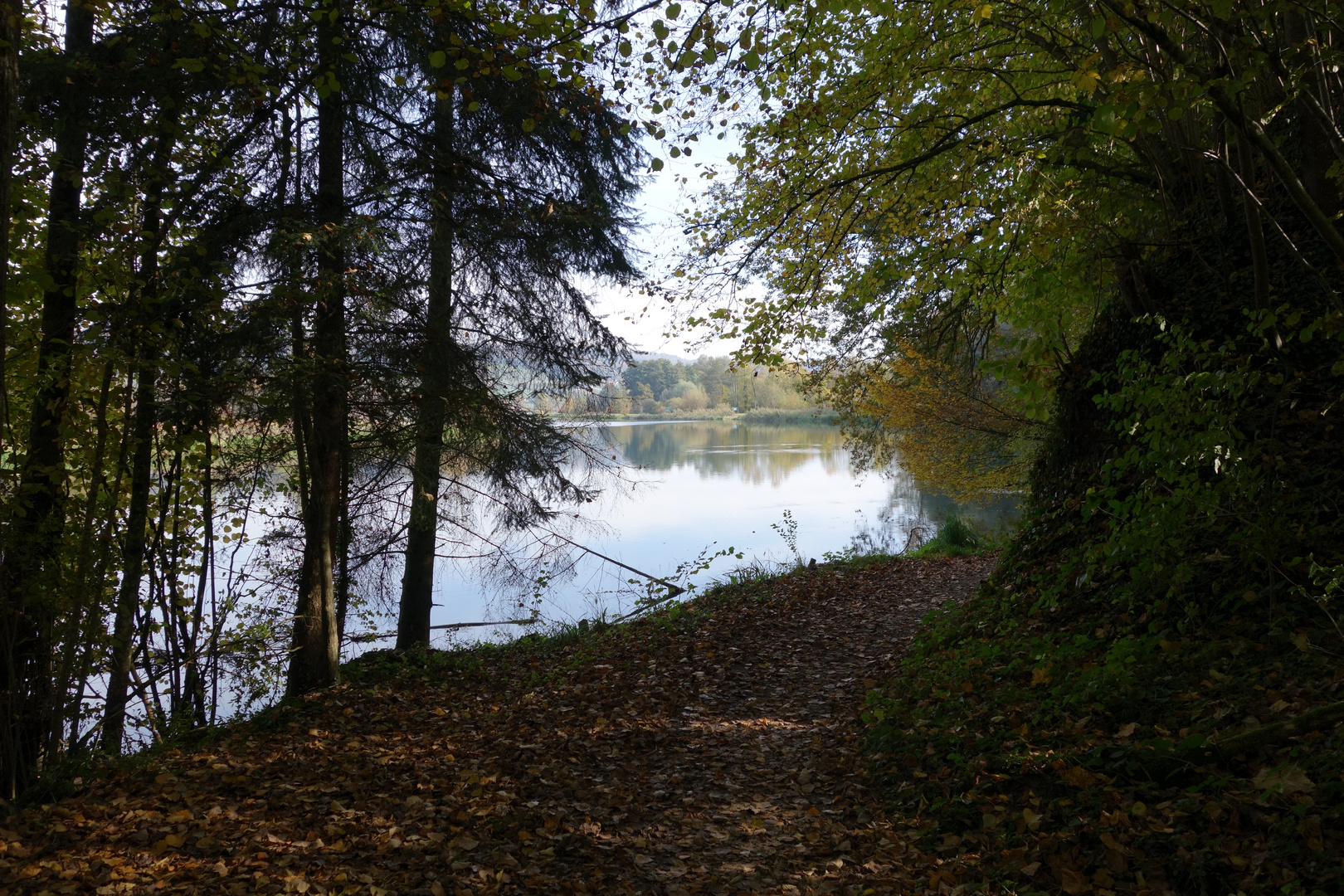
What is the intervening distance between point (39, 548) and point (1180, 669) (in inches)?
242

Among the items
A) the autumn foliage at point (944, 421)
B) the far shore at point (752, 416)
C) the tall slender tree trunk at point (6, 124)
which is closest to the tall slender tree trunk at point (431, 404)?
the tall slender tree trunk at point (6, 124)

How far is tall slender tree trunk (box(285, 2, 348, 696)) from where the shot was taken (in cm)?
588

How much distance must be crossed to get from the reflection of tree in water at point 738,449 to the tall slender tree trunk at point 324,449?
58.5ft

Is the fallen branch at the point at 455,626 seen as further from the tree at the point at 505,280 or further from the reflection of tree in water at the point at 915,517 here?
the reflection of tree in water at the point at 915,517

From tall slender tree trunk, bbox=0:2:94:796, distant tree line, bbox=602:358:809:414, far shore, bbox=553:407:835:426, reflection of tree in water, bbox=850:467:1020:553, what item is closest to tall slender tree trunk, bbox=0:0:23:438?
tall slender tree trunk, bbox=0:2:94:796

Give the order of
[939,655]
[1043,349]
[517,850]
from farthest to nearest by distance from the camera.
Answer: [939,655] < [1043,349] < [517,850]

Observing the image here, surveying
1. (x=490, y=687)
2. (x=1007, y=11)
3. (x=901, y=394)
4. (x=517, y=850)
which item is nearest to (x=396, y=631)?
(x=490, y=687)

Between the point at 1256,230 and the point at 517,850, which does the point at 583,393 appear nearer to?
the point at 517,850

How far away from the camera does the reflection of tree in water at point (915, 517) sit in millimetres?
16541

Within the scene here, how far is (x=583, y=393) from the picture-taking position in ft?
28.1

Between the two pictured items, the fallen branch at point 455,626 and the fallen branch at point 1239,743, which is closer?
the fallen branch at point 1239,743

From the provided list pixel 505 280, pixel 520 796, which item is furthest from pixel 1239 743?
pixel 505 280

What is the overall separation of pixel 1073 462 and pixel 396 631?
7.48 m

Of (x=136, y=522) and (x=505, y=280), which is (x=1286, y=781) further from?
(x=505, y=280)
